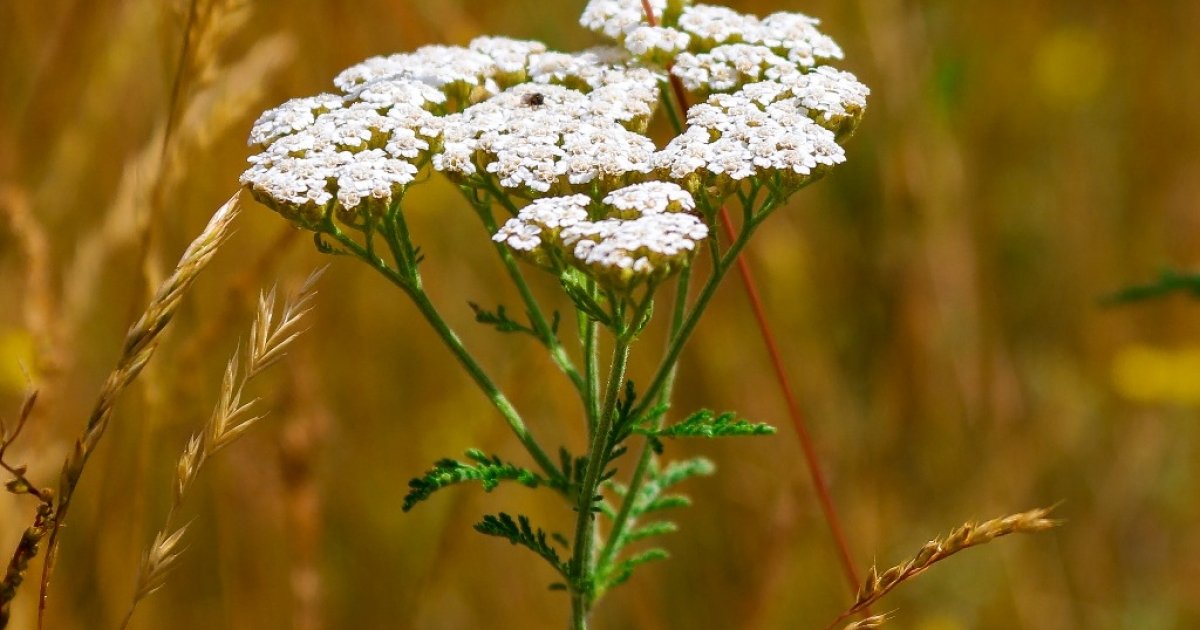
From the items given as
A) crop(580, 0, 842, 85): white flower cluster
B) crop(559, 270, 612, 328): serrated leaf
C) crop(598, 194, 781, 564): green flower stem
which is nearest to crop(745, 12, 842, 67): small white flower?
crop(580, 0, 842, 85): white flower cluster

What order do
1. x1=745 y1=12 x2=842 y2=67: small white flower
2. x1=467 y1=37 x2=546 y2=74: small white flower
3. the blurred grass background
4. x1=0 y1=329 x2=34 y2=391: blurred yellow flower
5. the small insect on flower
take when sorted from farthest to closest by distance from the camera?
x1=0 y1=329 x2=34 y2=391: blurred yellow flower, the blurred grass background, x1=467 y1=37 x2=546 y2=74: small white flower, x1=745 y1=12 x2=842 y2=67: small white flower, the small insect on flower

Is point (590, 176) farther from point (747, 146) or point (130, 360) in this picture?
point (130, 360)

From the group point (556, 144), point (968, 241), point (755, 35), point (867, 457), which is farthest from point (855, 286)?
point (556, 144)

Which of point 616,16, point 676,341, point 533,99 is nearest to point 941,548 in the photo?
point 676,341

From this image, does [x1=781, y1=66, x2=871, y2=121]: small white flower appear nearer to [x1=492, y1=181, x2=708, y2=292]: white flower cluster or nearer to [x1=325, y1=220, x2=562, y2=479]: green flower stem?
[x1=492, y1=181, x2=708, y2=292]: white flower cluster

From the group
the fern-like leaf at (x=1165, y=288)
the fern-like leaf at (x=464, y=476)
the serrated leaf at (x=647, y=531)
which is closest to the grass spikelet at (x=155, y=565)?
the fern-like leaf at (x=464, y=476)

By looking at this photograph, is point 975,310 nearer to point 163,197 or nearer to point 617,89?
point 617,89
